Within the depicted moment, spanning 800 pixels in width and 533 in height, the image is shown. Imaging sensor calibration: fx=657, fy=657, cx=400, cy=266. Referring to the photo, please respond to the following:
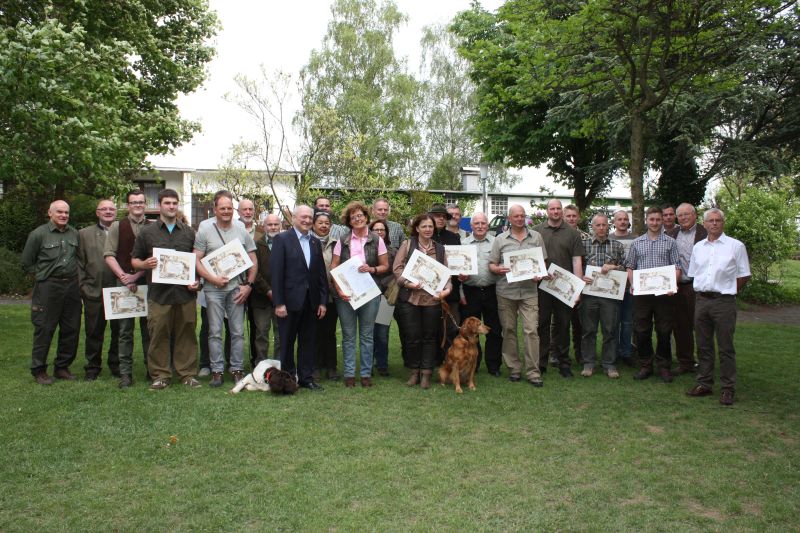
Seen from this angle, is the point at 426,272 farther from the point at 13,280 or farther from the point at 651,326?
the point at 13,280

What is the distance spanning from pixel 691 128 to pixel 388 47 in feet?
90.5

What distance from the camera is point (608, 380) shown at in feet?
27.0

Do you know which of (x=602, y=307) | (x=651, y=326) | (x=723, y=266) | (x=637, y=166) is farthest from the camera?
(x=637, y=166)

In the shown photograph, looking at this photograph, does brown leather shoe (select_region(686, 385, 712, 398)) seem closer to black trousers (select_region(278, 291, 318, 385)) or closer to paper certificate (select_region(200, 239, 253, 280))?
black trousers (select_region(278, 291, 318, 385))

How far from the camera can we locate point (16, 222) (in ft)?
65.9

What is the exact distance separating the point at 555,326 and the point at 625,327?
121 centimetres

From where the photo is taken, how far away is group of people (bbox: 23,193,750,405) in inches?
290

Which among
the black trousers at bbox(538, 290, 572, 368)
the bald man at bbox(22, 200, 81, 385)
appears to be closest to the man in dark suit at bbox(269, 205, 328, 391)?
the bald man at bbox(22, 200, 81, 385)

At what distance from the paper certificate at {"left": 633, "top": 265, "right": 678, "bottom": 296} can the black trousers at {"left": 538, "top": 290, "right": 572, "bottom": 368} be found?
34.5 inches

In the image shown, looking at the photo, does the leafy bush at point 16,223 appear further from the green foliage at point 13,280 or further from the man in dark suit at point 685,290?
the man in dark suit at point 685,290

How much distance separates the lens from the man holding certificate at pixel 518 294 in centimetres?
793

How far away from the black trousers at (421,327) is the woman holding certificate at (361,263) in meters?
0.36

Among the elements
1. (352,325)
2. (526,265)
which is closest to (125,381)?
(352,325)

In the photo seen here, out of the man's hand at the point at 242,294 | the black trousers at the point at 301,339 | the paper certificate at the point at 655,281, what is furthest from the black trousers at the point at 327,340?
the paper certificate at the point at 655,281
